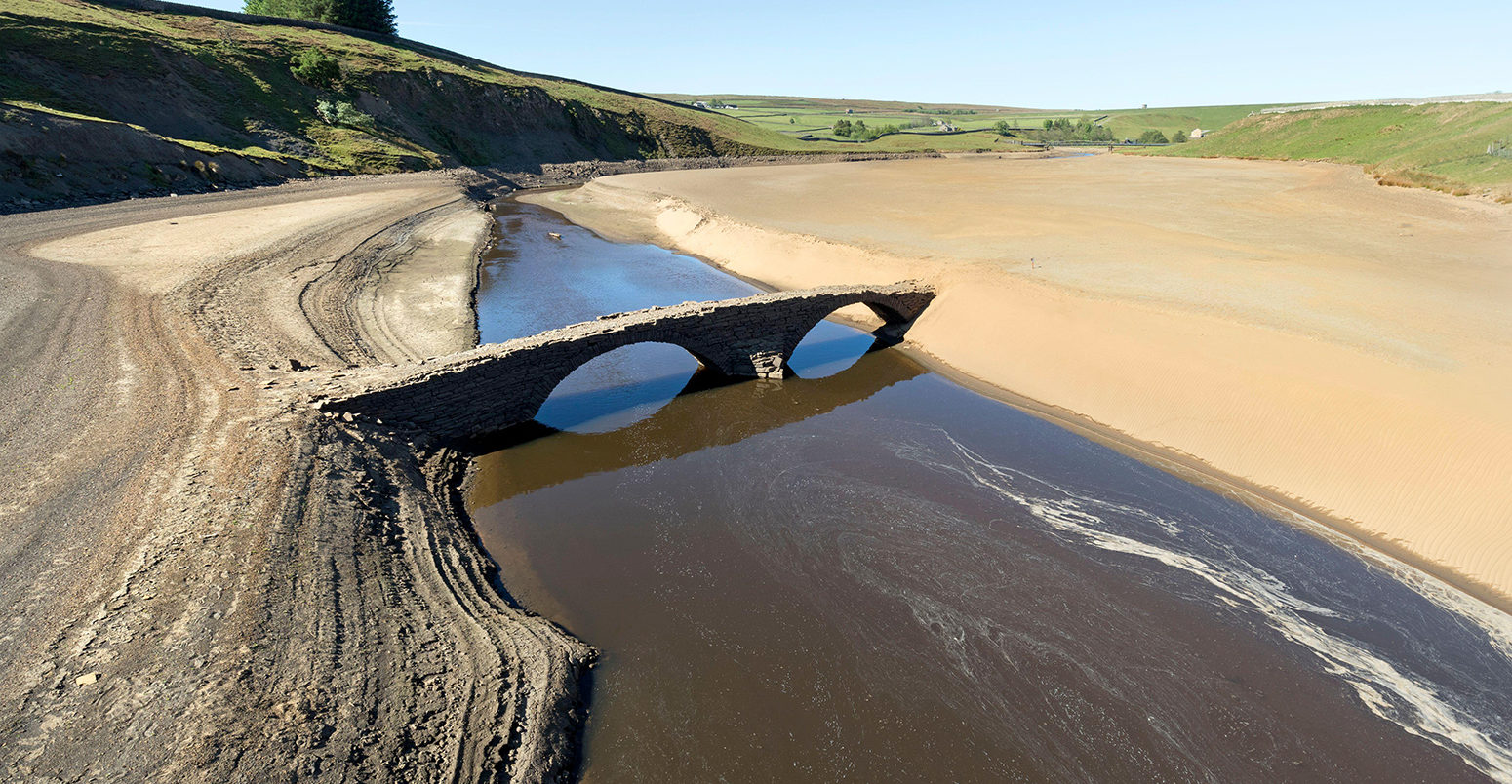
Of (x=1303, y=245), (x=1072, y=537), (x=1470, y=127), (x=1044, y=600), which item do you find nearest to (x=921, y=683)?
(x=1044, y=600)

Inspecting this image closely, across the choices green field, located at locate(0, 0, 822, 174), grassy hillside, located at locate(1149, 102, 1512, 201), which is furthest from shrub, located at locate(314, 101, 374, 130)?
grassy hillside, located at locate(1149, 102, 1512, 201)

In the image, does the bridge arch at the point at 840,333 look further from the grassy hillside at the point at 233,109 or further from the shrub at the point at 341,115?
the shrub at the point at 341,115

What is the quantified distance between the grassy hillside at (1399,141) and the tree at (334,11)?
5015 inches

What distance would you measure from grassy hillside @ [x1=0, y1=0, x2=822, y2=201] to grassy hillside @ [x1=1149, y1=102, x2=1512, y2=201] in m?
82.3

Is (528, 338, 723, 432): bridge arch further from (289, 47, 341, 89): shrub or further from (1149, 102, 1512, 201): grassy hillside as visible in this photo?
(289, 47, 341, 89): shrub

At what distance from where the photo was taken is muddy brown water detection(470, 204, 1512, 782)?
10.6m

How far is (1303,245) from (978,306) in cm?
2174

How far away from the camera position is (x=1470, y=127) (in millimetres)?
55625

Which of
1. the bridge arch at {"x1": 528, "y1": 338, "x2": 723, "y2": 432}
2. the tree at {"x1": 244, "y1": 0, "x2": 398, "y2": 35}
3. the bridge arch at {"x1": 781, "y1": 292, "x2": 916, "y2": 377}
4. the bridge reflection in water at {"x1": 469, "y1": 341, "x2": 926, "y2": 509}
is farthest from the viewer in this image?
the tree at {"x1": 244, "y1": 0, "x2": 398, "y2": 35}

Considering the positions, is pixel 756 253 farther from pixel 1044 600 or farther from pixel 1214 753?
pixel 1214 753

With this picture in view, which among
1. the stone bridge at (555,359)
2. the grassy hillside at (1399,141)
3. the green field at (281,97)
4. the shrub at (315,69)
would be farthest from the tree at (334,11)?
the grassy hillside at (1399,141)

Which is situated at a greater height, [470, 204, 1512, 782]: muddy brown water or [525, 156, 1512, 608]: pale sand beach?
[525, 156, 1512, 608]: pale sand beach

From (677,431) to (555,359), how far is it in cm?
449

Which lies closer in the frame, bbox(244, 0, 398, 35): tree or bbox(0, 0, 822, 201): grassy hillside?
bbox(0, 0, 822, 201): grassy hillside
